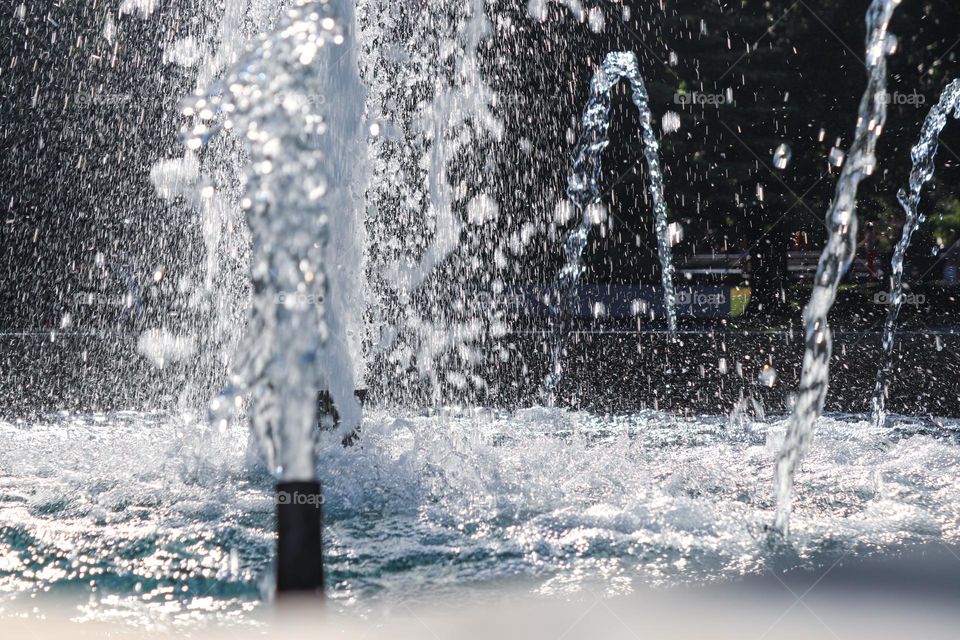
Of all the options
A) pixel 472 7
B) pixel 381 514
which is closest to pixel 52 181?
pixel 472 7

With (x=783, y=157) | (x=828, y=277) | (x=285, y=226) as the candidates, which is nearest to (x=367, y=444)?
(x=828, y=277)

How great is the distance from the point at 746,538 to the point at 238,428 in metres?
3.77

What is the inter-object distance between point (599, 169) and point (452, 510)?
1433 centimetres

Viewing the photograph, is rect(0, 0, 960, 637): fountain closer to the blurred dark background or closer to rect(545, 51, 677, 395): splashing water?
rect(545, 51, 677, 395): splashing water

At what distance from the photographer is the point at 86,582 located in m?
3.24

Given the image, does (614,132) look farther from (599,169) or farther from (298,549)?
(298,549)

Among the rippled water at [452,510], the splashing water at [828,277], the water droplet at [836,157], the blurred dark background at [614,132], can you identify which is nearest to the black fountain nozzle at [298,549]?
the rippled water at [452,510]

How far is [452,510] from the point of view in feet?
13.6

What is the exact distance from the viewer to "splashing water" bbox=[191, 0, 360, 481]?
249 centimetres

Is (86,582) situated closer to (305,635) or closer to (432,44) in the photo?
(305,635)

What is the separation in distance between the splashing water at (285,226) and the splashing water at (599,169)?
28.4 ft

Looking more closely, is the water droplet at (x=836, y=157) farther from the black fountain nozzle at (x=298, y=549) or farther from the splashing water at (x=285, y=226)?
the black fountain nozzle at (x=298, y=549)

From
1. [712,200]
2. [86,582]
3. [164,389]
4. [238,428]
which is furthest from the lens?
[712,200]

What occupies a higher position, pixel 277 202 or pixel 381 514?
pixel 277 202
